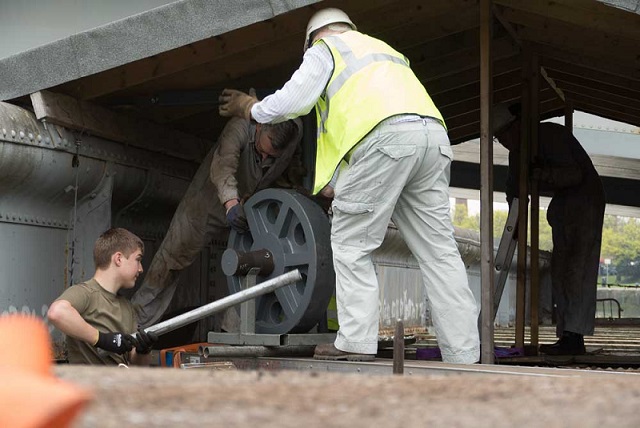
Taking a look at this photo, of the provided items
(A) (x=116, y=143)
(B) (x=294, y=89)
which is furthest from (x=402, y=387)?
(A) (x=116, y=143)

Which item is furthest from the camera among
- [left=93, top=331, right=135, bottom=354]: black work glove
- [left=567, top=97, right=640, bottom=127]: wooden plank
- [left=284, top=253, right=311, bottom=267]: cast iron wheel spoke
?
[left=567, top=97, right=640, bottom=127]: wooden plank

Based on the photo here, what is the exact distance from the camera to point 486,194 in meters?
7.21

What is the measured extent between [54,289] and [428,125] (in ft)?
8.48

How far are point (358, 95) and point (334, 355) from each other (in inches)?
51.2

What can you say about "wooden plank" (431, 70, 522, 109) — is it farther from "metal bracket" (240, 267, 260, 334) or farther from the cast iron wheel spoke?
"metal bracket" (240, 267, 260, 334)

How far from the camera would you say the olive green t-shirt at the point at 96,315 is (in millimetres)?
6164

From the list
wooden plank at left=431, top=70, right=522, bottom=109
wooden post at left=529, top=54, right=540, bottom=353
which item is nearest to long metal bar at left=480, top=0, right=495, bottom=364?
wooden post at left=529, top=54, right=540, bottom=353

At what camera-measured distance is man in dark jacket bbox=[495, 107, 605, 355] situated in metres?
9.27

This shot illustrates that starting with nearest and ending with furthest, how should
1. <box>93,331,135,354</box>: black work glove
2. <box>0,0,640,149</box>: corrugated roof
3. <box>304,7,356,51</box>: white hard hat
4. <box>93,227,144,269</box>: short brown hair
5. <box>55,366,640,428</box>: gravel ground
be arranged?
<box>55,366,640,428</box>: gravel ground → <box>93,331,135,354</box>: black work glove → <box>93,227,144,269</box>: short brown hair → <box>304,7,356,51</box>: white hard hat → <box>0,0,640,149</box>: corrugated roof

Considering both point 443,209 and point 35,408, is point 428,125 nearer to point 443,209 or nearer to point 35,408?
point 443,209

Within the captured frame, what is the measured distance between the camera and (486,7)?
7.43 m

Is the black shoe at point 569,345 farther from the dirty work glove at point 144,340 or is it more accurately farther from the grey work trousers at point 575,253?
the dirty work glove at point 144,340

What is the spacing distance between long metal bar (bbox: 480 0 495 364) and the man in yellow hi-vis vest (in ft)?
1.94

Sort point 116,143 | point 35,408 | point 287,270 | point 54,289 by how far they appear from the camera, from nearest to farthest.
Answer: point 35,408 < point 287,270 < point 54,289 < point 116,143
